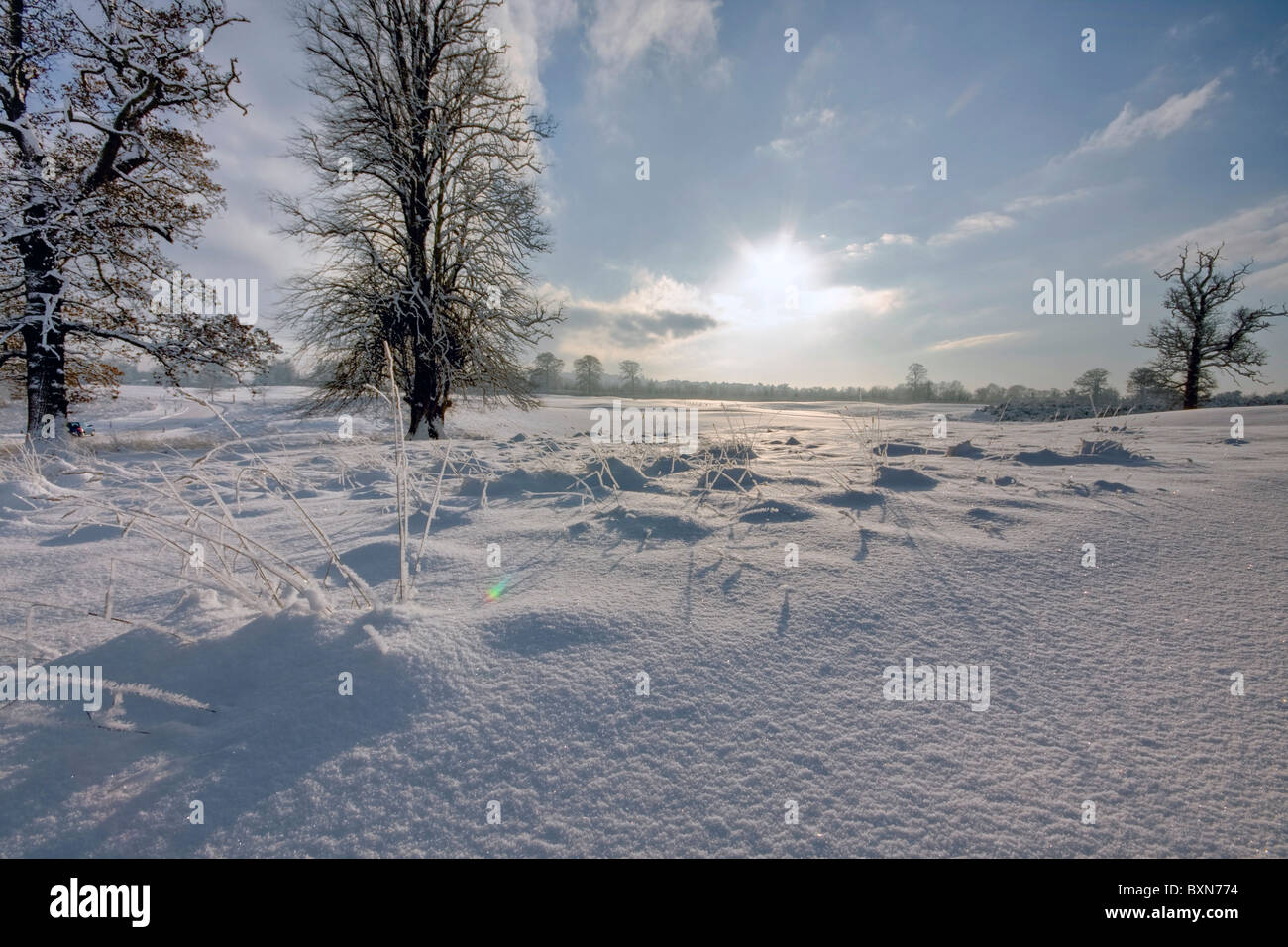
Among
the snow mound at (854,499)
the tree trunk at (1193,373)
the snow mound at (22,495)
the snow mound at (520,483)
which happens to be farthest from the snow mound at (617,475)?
the tree trunk at (1193,373)

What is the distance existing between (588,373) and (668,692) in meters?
34.7

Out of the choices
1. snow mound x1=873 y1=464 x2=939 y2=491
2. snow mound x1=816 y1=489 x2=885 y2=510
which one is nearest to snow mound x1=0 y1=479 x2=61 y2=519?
snow mound x1=816 y1=489 x2=885 y2=510

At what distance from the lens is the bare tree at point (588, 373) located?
3425 cm

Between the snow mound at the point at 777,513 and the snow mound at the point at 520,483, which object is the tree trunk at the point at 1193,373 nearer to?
the snow mound at the point at 777,513

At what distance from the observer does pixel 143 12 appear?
634cm

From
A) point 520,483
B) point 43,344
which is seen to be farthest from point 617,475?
point 43,344

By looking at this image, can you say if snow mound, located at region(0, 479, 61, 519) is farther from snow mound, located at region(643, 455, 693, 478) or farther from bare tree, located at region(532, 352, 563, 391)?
bare tree, located at region(532, 352, 563, 391)

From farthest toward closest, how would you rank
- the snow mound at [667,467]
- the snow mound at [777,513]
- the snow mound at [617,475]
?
1. the snow mound at [667,467]
2. the snow mound at [617,475]
3. the snow mound at [777,513]

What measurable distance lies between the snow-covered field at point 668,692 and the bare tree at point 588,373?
33.1m

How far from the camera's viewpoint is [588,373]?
3469cm

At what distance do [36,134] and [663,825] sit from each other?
10.2 metres

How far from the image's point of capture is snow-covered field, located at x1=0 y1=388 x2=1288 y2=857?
2.53 ft
